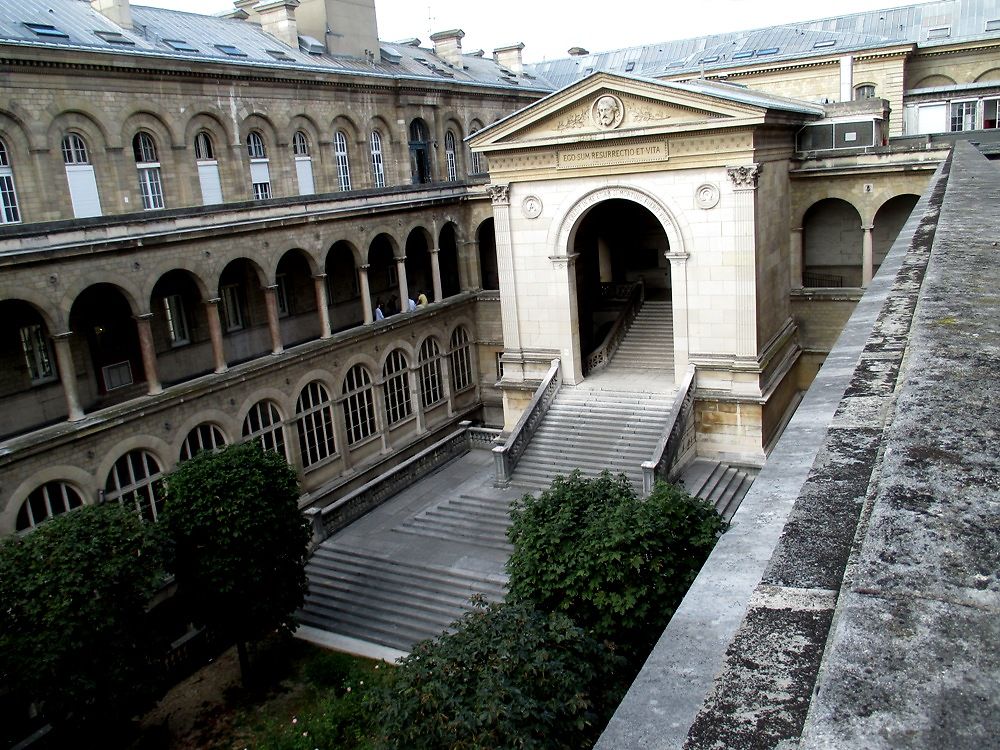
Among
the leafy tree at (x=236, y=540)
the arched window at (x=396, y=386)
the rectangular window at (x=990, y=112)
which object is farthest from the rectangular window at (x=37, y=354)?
the rectangular window at (x=990, y=112)

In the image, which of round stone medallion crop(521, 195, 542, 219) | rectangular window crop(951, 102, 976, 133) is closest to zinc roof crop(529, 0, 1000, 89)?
rectangular window crop(951, 102, 976, 133)

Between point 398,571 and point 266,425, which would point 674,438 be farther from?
point 266,425

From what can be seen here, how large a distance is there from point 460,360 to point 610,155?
13.9 m

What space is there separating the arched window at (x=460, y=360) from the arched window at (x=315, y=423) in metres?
8.15

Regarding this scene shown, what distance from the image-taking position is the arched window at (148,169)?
95.6 feet

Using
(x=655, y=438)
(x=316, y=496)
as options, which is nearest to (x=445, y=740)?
(x=655, y=438)

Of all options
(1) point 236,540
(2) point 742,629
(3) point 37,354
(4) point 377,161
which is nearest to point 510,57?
(4) point 377,161

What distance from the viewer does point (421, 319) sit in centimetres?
3725

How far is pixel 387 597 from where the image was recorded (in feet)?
81.3

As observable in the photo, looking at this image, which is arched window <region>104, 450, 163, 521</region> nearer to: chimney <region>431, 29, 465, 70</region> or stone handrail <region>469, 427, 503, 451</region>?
stone handrail <region>469, 427, 503, 451</region>

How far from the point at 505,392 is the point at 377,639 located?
12.6 meters

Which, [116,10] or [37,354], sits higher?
[116,10]

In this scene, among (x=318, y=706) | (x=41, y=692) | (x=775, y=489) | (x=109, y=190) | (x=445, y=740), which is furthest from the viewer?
(x=109, y=190)

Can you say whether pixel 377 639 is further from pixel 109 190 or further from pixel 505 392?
pixel 109 190
